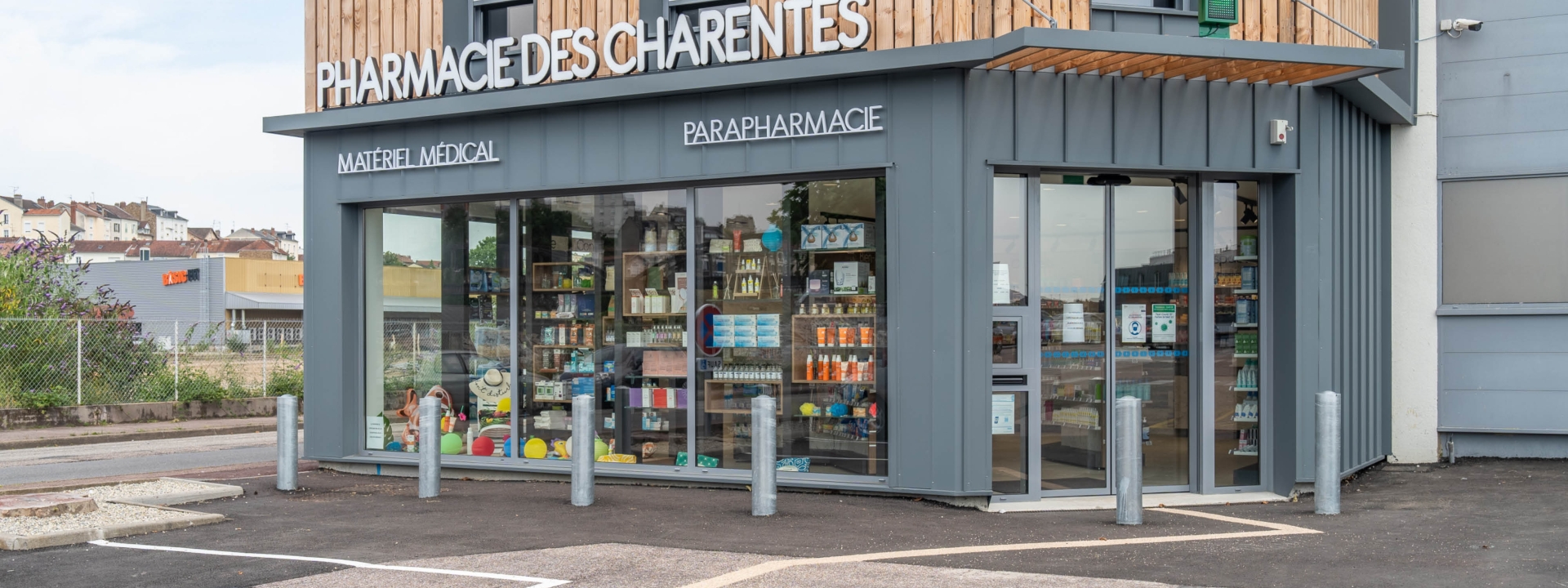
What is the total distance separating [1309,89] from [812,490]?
18.7 feet

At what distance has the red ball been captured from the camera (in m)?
12.5

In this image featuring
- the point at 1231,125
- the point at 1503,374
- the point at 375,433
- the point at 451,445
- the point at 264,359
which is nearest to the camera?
the point at 1231,125

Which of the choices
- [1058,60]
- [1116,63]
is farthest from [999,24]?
[1116,63]

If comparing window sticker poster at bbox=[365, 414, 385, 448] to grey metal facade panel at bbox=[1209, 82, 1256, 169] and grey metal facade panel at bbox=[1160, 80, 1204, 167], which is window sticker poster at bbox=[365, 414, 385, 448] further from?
grey metal facade panel at bbox=[1209, 82, 1256, 169]

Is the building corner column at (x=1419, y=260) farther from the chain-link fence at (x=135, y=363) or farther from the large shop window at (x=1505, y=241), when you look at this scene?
the chain-link fence at (x=135, y=363)

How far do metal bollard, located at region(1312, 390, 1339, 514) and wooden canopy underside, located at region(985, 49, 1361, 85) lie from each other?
271cm

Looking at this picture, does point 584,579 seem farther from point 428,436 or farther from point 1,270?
point 1,270

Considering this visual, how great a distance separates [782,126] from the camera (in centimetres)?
1054

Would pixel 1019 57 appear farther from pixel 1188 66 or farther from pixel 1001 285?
pixel 1001 285

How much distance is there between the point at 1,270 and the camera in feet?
71.2

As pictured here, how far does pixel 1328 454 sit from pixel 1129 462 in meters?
1.69

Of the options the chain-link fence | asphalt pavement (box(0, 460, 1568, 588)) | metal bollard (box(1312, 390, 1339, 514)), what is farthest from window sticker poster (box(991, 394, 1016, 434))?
the chain-link fence

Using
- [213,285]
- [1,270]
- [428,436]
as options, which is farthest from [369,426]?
[213,285]

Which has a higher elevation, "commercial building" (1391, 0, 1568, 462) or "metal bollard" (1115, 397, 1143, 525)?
"commercial building" (1391, 0, 1568, 462)
